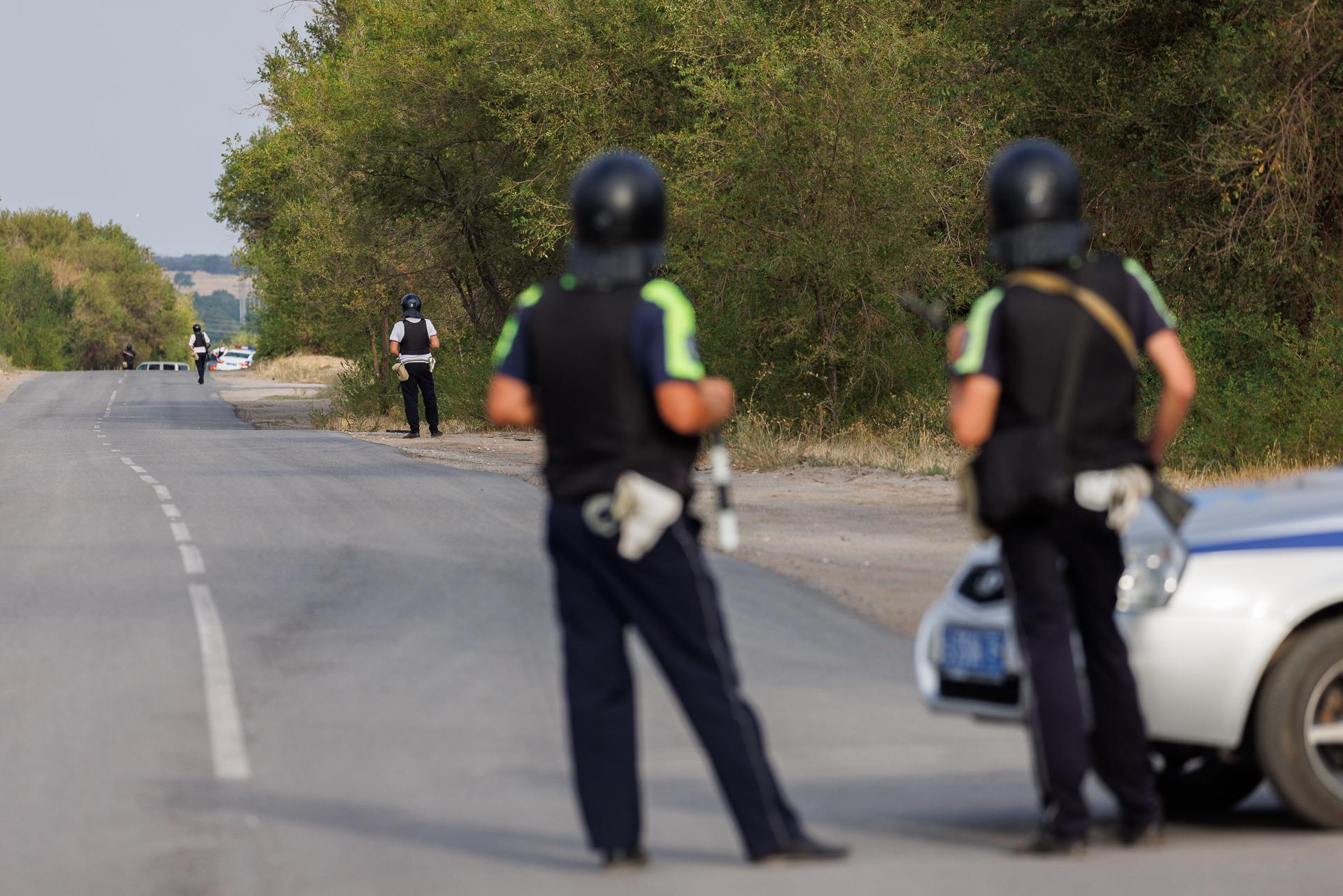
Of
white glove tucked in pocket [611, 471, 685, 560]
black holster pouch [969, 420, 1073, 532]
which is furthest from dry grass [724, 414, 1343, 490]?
white glove tucked in pocket [611, 471, 685, 560]

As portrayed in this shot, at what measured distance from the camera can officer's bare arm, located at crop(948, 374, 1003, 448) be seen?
5.48 m

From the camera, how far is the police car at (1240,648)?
5812 millimetres

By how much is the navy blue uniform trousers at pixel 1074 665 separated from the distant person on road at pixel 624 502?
73 centimetres

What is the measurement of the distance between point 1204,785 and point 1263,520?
3.53 feet

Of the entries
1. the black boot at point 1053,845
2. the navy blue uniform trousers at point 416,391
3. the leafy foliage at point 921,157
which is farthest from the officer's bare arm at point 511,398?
the navy blue uniform trousers at point 416,391

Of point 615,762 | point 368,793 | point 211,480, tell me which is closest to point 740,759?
point 615,762

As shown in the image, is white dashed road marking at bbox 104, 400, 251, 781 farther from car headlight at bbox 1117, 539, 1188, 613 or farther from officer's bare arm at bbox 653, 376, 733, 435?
car headlight at bbox 1117, 539, 1188, 613

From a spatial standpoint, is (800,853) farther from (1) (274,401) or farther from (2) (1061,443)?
(1) (274,401)

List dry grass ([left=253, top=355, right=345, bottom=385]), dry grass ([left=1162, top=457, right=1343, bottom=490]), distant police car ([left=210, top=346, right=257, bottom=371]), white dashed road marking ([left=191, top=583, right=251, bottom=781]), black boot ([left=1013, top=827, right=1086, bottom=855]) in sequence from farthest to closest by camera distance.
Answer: distant police car ([left=210, top=346, right=257, bottom=371]) < dry grass ([left=253, top=355, right=345, bottom=385]) < dry grass ([left=1162, top=457, right=1343, bottom=490]) < white dashed road marking ([left=191, top=583, right=251, bottom=781]) < black boot ([left=1013, top=827, right=1086, bottom=855])

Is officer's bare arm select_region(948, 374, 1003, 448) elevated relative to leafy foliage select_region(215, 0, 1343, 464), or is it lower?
lower

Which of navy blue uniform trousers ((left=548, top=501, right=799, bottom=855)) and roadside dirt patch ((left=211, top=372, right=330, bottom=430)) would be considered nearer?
navy blue uniform trousers ((left=548, top=501, right=799, bottom=855))

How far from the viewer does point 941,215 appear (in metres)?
23.9

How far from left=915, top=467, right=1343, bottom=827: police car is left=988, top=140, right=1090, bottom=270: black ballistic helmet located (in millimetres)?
1057

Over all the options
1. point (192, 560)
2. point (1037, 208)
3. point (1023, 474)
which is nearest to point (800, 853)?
point (1023, 474)
